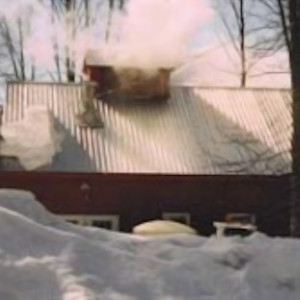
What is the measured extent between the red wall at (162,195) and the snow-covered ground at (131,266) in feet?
45.8

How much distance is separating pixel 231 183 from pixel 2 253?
50.7 feet

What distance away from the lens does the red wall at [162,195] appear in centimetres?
1884

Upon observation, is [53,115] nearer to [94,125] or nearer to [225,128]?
[94,125]

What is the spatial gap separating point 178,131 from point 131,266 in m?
16.8

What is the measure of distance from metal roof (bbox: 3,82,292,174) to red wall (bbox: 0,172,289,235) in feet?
1.03

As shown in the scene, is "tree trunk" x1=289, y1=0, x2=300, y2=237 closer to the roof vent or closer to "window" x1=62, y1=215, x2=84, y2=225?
"window" x1=62, y1=215, x2=84, y2=225

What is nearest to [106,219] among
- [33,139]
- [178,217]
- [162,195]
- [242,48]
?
[162,195]

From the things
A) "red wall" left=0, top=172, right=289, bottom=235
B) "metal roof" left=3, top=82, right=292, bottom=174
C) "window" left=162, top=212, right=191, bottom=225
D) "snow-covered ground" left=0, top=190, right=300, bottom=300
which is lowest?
"window" left=162, top=212, right=191, bottom=225

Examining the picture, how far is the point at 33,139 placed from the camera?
19312 mm

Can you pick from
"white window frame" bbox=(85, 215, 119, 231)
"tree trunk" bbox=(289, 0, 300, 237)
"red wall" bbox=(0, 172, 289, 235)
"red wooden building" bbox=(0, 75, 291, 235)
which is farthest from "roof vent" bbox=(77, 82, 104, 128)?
"tree trunk" bbox=(289, 0, 300, 237)

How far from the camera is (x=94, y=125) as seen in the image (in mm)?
21125

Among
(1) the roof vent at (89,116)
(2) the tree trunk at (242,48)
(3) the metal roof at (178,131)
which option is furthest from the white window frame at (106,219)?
(2) the tree trunk at (242,48)

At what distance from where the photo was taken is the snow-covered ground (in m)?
4.05

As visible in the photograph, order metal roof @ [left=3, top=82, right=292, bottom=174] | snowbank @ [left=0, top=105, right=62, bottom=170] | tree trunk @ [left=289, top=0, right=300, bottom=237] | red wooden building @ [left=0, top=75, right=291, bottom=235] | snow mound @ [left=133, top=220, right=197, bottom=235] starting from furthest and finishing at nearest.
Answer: metal roof @ [left=3, top=82, right=292, bottom=174], snowbank @ [left=0, top=105, right=62, bottom=170], red wooden building @ [left=0, top=75, right=291, bottom=235], snow mound @ [left=133, top=220, right=197, bottom=235], tree trunk @ [left=289, top=0, right=300, bottom=237]
